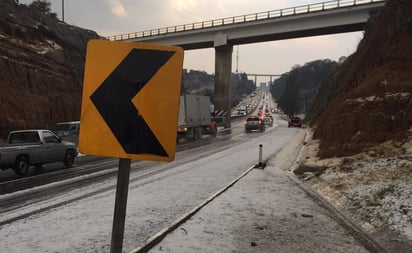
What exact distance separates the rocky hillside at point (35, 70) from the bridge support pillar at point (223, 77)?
22.4 meters

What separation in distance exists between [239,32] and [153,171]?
5081cm

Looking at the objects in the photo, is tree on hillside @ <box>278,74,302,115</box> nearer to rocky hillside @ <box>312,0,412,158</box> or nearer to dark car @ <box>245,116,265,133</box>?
dark car @ <box>245,116,265,133</box>

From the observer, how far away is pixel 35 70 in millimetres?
43688

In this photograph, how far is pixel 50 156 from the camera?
19625 mm

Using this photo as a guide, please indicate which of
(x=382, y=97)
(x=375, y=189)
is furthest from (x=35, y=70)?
(x=375, y=189)

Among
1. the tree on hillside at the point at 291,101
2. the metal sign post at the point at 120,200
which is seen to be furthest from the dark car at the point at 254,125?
the tree on hillside at the point at 291,101

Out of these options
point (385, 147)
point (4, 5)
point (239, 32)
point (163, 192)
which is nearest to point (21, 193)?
point (163, 192)

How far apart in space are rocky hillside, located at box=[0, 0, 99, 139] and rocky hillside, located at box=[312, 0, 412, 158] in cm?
2521

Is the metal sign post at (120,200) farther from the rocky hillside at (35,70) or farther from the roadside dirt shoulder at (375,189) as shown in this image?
the rocky hillside at (35,70)

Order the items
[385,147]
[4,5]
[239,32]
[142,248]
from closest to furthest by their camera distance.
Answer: [142,248], [385,147], [4,5], [239,32]

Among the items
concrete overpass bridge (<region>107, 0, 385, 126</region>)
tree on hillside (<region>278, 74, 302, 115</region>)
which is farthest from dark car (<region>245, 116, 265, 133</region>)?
tree on hillside (<region>278, 74, 302, 115</region>)

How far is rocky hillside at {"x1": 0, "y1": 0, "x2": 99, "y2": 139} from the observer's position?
38.8 meters

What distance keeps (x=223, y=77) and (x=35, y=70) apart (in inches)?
1261

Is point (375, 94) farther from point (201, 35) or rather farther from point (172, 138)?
point (201, 35)
